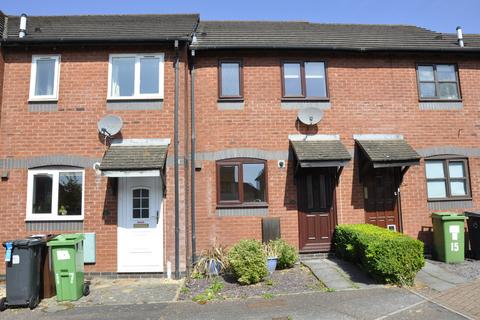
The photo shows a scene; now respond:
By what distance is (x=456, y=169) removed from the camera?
10109mm

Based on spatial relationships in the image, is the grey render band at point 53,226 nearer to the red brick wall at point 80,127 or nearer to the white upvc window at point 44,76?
the red brick wall at point 80,127

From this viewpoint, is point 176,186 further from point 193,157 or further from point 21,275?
point 21,275

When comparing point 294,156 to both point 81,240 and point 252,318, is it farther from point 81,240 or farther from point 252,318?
point 81,240

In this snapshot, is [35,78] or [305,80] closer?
[35,78]

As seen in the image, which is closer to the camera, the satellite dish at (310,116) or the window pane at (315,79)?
the satellite dish at (310,116)

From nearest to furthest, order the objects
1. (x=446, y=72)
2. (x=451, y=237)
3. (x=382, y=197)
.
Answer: (x=451, y=237) < (x=382, y=197) < (x=446, y=72)

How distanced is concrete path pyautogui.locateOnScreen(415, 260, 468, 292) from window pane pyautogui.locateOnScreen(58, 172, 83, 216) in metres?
7.79

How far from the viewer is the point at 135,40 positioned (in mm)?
8945

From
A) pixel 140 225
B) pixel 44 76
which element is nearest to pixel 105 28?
pixel 44 76

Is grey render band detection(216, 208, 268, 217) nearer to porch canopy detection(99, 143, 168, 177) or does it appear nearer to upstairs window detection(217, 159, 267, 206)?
upstairs window detection(217, 159, 267, 206)

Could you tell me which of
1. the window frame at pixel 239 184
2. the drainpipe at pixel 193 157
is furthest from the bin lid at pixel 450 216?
the drainpipe at pixel 193 157

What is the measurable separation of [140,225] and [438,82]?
29.8 feet

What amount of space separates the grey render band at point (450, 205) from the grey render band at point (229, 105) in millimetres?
5781

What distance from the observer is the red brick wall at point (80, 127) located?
866cm
